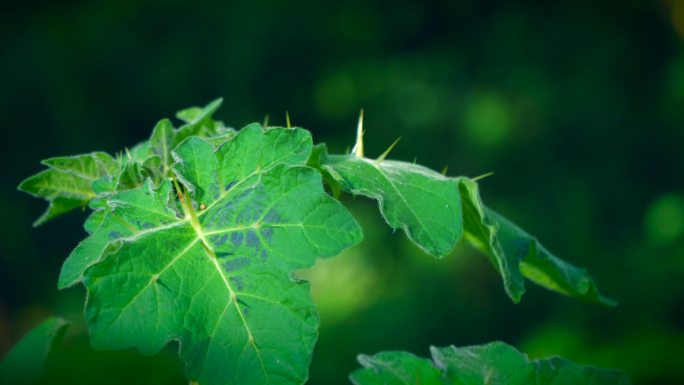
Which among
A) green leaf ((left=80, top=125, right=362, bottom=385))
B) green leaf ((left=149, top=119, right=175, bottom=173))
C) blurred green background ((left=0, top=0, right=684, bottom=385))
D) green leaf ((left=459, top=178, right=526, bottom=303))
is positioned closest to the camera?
green leaf ((left=80, top=125, right=362, bottom=385))

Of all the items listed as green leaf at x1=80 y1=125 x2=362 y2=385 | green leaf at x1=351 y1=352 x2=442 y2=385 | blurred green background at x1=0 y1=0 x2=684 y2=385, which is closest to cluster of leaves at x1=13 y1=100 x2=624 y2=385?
green leaf at x1=80 y1=125 x2=362 y2=385

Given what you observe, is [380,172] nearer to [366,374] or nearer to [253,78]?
[366,374]

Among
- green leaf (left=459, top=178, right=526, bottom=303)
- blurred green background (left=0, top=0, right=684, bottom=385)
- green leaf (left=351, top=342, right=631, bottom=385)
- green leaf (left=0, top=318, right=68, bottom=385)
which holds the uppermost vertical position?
green leaf (left=459, top=178, right=526, bottom=303)

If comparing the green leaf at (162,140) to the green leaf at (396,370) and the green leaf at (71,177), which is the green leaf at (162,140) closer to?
the green leaf at (71,177)

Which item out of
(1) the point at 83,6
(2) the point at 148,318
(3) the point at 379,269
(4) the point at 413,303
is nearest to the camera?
(2) the point at 148,318

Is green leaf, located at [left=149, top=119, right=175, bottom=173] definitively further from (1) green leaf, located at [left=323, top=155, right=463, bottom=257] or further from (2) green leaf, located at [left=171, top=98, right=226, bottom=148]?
(1) green leaf, located at [left=323, top=155, right=463, bottom=257]

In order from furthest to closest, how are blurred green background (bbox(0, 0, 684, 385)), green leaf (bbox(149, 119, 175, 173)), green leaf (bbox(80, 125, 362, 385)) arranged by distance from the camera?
1. blurred green background (bbox(0, 0, 684, 385))
2. green leaf (bbox(149, 119, 175, 173))
3. green leaf (bbox(80, 125, 362, 385))

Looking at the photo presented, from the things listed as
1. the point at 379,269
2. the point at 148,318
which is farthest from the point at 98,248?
the point at 379,269

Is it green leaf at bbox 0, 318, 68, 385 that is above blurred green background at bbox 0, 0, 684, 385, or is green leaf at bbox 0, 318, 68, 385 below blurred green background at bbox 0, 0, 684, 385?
above
